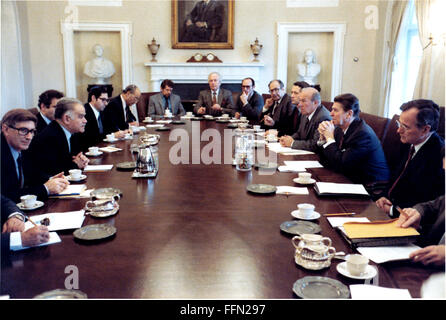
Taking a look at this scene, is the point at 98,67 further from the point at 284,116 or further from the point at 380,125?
the point at 380,125

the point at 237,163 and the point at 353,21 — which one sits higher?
the point at 353,21

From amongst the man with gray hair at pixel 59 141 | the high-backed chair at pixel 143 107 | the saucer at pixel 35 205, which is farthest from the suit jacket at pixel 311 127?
the high-backed chair at pixel 143 107

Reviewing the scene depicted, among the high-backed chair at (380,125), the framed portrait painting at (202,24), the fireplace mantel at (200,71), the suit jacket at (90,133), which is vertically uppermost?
the framed portrait painting at (202,24)

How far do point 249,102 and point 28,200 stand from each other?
4322 mm

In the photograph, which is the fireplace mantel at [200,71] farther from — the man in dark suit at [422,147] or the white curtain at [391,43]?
the man in dark suit at [422,147]

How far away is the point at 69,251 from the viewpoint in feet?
4.32

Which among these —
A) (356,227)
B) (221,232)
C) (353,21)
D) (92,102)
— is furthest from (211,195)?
(353,21)

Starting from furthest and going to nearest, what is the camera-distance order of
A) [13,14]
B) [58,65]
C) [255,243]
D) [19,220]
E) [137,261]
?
[58,65] → [13,14] → [19,220] → [255,243] → [137,261]

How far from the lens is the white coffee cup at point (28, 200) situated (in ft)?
5.64

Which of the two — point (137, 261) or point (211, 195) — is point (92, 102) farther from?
point (137, 261)

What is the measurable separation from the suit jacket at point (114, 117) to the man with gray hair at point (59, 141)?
5.40 ft

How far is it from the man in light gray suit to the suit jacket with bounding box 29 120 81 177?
307 centimetres
